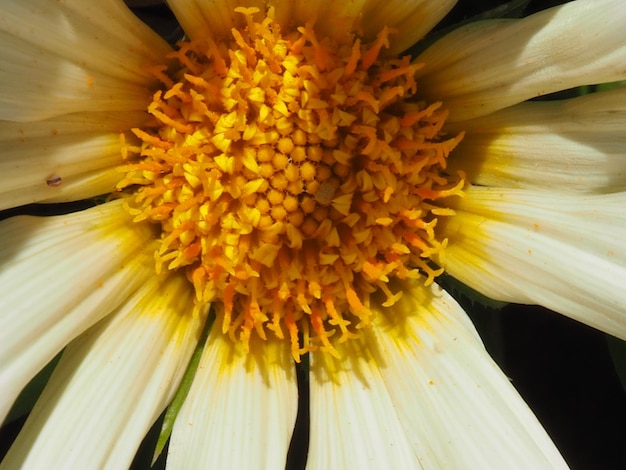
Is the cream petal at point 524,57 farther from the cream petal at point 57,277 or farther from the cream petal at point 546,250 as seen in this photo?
the cream petal at point 57,277

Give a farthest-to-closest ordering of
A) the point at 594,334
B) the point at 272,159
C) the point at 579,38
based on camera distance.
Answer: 1. the point at 594,334
2. the point at 272,159
3. the point at 579,38

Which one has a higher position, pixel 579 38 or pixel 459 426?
pixel 579 38

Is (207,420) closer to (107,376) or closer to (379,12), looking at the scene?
(107,376)

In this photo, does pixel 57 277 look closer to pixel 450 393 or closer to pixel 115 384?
pixel 115 384

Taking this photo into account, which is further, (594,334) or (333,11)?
(594,334)

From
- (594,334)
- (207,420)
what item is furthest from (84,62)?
(594,334)
